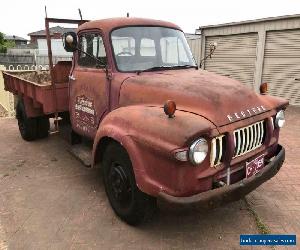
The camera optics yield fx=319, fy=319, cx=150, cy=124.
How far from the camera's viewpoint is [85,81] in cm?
459

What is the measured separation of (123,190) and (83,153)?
4.57ft

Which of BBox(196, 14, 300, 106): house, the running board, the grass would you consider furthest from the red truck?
BBox(196, 14, 300, 106): house

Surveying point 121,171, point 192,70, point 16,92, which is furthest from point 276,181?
point 16,92

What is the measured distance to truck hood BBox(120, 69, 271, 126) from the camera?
323 cm

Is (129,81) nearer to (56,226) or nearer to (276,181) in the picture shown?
(56,226)

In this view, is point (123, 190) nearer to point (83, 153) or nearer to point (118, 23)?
point (83, 153)

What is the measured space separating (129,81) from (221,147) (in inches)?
57.1

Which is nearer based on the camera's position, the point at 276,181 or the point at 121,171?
the point at 121,171

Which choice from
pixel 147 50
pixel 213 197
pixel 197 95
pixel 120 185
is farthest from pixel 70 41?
pixel 213 197

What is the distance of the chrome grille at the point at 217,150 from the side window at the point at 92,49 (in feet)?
6.30

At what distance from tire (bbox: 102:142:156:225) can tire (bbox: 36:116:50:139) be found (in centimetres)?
347

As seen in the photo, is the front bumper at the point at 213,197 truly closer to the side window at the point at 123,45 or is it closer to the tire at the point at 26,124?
the side window at the point at 123,45

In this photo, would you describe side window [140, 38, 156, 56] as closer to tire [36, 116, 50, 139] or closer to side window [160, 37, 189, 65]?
Result: side window [160, 37, 189, 65]

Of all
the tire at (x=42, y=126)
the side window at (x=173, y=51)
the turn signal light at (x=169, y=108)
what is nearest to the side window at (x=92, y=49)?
the side window at (x=173, y=51)
